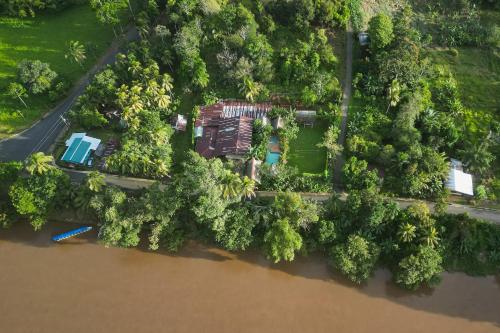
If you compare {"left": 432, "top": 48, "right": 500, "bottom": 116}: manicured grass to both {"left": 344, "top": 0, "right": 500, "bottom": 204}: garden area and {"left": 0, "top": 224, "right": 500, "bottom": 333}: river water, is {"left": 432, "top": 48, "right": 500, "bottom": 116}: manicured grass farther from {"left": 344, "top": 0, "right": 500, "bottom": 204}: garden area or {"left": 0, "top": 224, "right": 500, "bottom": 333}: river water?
{"left": 0, "top": 224, "right": 500, "bottom": 333}: river water

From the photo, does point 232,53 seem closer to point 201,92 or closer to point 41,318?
point 201,92

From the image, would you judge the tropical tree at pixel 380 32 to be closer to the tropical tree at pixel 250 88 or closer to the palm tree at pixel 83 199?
the tropical tree at pixel 250 88

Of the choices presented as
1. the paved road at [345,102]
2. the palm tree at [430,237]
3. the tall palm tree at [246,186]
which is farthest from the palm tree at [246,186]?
the palm tree at [430,237]

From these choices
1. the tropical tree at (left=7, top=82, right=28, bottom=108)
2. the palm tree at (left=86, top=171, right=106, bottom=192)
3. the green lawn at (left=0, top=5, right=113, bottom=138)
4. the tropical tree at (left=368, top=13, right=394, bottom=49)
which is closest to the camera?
the palm tree at (left=86, top=171, right=106, bottom=192)

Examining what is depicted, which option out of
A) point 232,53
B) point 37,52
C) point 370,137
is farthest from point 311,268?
point 37,52

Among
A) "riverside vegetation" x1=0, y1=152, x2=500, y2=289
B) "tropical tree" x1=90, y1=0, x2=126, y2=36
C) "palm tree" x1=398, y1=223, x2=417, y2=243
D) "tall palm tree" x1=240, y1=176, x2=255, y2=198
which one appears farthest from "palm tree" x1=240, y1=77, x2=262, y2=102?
"tropical tree" x1=90, y1=0, x2=126, y2=36

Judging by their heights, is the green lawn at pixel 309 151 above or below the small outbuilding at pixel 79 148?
above
